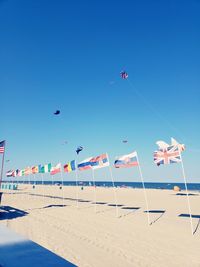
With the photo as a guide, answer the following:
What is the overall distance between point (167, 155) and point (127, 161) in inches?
123

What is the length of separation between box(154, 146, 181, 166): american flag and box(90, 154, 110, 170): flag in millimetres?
4517

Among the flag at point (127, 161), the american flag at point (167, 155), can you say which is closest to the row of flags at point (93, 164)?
the flag at point (127, 161)

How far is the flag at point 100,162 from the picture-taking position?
57.6ft

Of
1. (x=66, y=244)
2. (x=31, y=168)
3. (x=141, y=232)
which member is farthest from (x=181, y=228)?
(x=31, y=168)

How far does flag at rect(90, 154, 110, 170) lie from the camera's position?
691 inches

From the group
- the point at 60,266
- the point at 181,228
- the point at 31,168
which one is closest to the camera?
the point at 60,266

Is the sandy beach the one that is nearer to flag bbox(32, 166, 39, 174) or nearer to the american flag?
the american flag

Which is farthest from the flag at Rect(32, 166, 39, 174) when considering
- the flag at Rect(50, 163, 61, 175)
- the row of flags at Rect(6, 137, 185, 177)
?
the row of flags at Rect(6, 137, 185, 177)

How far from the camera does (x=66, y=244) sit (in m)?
9.53

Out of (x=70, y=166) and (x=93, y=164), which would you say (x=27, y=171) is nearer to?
(x=70, y=166)

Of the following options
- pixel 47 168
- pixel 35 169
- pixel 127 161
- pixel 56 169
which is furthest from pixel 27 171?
pixel 127 161

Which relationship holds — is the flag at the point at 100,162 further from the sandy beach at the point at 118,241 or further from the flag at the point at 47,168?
the flag at the point at 47,168

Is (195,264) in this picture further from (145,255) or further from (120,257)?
(120,257)

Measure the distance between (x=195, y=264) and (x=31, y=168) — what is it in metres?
27.0
